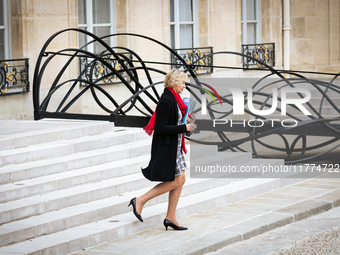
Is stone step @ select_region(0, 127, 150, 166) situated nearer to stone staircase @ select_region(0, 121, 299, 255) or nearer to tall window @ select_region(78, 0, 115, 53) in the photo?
stone staircase @ select_region(0, 121, 299, 255)

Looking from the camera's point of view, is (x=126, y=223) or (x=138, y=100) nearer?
(x=126, y=223)

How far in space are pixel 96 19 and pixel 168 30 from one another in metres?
1.61

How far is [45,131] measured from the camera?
22.7ft

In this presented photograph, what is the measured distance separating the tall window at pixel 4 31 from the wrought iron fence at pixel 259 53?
6426mm

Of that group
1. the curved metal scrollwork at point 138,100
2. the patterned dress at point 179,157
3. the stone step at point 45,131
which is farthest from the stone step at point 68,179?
the curved metal scrollwork at point 138,100

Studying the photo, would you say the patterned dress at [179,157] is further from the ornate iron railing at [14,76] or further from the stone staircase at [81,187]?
the ornate iron railing at [14,76]

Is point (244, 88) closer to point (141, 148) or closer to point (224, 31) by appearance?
point (224, 31)

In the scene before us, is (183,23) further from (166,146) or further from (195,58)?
(166,146)

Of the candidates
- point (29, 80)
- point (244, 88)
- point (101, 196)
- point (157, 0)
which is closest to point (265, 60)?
point (244, 88)

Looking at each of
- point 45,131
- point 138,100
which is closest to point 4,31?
point 138,100

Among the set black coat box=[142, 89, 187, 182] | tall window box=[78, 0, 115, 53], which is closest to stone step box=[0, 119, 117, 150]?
black coat box=[142, 89, 187, 182]

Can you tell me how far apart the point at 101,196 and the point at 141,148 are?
1510 mm

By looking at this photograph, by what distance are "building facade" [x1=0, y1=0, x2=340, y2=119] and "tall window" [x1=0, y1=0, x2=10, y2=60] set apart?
2cm

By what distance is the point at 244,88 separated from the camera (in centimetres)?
1382
